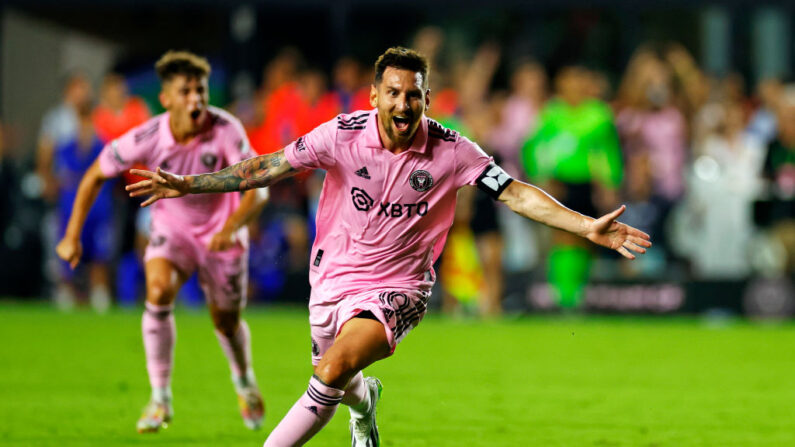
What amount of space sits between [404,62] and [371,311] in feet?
3.86

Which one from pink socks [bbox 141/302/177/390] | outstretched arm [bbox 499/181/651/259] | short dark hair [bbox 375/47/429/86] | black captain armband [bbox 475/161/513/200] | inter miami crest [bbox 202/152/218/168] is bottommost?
pink socks [bbox 141/302/177/390]

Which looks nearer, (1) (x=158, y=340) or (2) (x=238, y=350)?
(1) (x=158, y=340)

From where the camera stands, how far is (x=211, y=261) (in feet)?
25.5

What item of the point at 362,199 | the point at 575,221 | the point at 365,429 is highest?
the point at 362,199

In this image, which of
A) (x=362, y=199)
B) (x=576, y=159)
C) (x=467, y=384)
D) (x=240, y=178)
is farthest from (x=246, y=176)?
(x=576, y=159)

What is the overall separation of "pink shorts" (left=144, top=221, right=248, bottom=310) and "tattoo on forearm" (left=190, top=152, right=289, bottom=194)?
195 cm

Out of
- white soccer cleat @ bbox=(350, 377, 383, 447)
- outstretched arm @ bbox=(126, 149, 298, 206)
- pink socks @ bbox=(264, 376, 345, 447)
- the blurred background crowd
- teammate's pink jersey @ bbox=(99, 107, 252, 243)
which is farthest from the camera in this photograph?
the blurred background crowd

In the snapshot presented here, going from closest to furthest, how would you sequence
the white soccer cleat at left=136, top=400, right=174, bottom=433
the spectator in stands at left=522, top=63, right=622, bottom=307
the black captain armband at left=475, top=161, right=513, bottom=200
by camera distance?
1. the black captain armband at left=475, top=161, right=513, bottom=200
2. the white soccer cleat at left=136, top=400, right=174, bottom=433
3. the spectator in stands at left=522, top=63, right=622, bottom=307

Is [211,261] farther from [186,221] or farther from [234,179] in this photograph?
[234,179]

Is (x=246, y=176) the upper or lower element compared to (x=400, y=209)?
upper

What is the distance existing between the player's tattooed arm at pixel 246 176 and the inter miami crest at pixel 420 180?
566 millimetres

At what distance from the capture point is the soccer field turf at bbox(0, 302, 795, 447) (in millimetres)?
7250

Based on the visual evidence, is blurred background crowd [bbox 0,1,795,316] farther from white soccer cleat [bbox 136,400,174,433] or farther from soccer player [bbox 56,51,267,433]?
white soccer cleat [bbox 136,400,174,433]

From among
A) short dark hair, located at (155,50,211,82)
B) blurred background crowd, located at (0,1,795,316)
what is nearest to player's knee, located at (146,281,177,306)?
short dark hair, located at (155,50,211,82)
